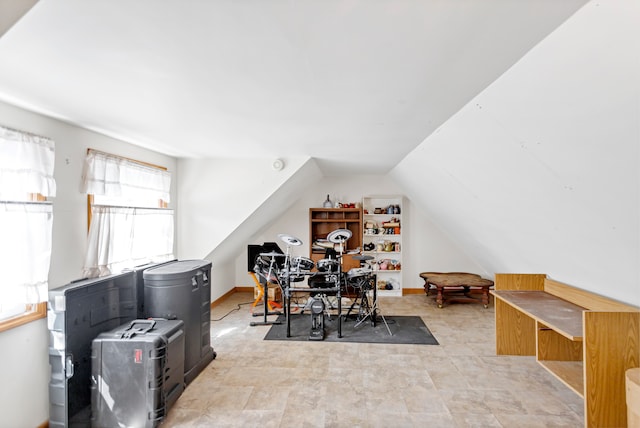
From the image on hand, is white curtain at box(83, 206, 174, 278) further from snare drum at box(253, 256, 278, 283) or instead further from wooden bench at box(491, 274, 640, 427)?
wooden bench at box(491, 274, 640, 427)

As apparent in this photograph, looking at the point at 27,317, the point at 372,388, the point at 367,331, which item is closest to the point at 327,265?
the point at 367,331

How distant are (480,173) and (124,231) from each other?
3.48 m

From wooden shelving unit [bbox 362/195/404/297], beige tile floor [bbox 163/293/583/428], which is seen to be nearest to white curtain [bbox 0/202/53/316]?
beige tile floor [bbox 163/293/583/428]

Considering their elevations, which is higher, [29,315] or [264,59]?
[264,59]

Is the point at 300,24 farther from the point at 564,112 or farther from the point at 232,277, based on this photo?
the point at 232,277

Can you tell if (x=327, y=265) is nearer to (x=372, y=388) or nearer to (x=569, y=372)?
(x=372, y=388)

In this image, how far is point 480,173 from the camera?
8.36ft

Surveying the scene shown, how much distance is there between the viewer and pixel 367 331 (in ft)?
13.2

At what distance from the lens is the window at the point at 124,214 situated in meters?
2.70

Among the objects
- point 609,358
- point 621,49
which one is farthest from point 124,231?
point 609,358

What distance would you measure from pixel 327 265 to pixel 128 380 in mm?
2585

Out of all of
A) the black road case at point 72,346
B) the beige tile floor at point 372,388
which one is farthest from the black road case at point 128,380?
the beige tile floor at point 372,388

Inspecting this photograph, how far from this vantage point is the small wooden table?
5.09 m

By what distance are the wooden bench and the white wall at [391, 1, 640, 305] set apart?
0.19 m
